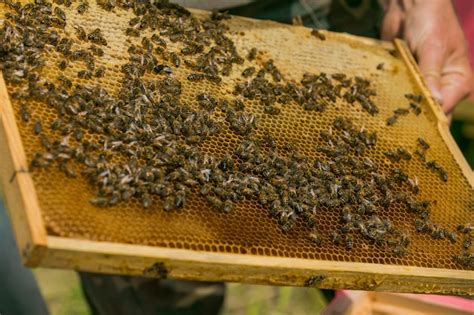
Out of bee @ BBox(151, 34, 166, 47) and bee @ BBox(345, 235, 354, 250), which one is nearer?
bee @ BBox(345, 235, 354, 250)

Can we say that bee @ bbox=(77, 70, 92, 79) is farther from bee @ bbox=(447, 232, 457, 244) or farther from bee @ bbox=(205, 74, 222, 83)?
bee @ bbox=(447, 232, 457, 244)

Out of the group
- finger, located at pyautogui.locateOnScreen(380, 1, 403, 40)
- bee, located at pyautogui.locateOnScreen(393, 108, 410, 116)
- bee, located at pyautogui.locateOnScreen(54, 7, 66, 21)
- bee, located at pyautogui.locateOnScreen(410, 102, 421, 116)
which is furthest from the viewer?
finger, located at pyautogui.locateOnScreen(380, 1, 403, 40)

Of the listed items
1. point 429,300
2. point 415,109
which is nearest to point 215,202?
point 415,109

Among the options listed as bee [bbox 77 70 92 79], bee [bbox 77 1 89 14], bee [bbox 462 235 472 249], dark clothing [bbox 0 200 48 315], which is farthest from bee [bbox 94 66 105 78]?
bee [bbox 462 235 472 249]

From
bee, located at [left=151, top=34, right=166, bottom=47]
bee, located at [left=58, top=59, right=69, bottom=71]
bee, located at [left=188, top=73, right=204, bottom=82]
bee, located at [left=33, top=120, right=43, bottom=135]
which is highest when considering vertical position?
bee, located at [left=58, top=59, right=69, bottom=71]

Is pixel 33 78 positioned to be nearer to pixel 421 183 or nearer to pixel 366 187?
pixel 366 187

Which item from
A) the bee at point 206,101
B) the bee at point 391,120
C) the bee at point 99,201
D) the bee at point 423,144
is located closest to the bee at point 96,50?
the bee at point 206,101

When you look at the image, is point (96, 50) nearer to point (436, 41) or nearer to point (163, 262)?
point (163, 262)

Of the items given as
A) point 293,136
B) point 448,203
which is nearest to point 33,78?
point 293,136
